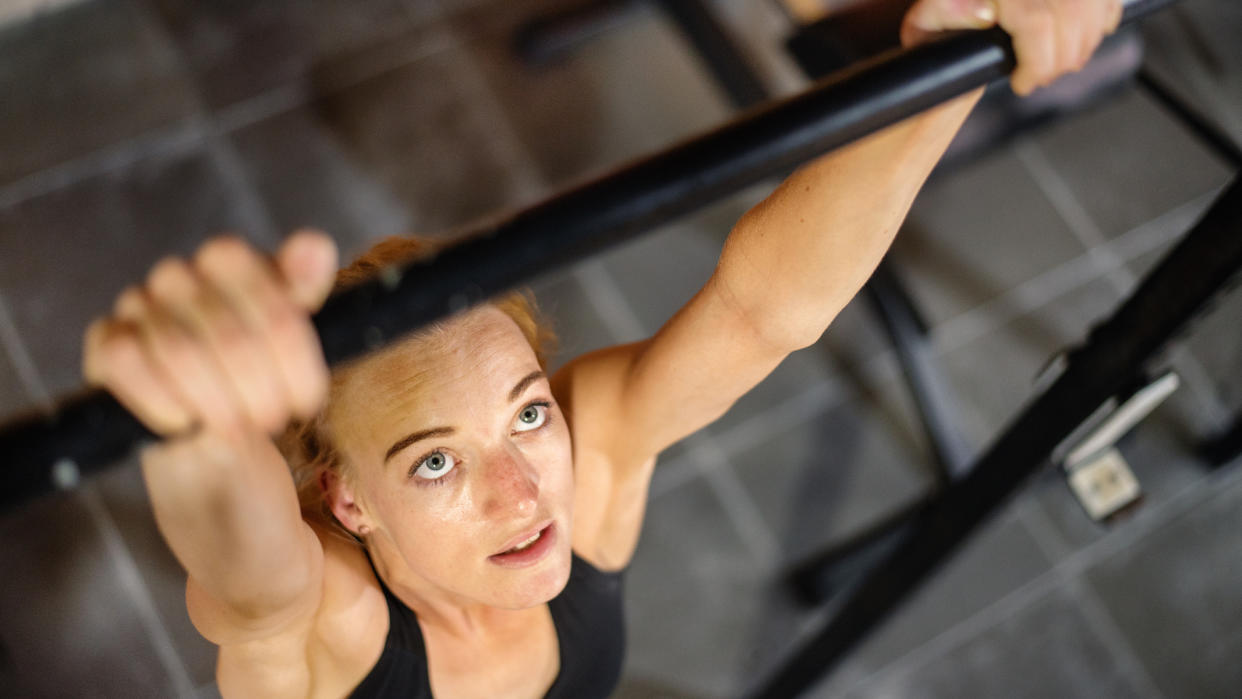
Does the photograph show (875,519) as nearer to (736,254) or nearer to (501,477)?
(736,254)

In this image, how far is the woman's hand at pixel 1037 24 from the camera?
1.72 ft

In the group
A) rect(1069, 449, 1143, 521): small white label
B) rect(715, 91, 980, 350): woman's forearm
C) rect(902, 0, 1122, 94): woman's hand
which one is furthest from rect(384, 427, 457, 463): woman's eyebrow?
rect(1069, 449, 1143, 521): small white label

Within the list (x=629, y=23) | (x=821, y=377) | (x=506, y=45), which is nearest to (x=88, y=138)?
(x=506, y=45)

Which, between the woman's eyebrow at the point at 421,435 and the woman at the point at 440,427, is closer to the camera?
the woman at the point at 440,427

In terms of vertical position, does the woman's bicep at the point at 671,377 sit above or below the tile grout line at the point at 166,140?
below

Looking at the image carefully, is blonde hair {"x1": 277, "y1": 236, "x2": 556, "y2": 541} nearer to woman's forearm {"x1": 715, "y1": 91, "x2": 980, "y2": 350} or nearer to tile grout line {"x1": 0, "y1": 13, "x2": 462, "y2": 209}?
woman's forearm {"x1": 715, "y1": 91, "x2": 980, "y2": 350}

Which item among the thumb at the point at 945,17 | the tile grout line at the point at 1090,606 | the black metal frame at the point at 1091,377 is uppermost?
the thumb at the point at 945,17

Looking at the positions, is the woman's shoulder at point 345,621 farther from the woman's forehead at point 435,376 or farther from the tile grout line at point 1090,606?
the tile grout line at point 1090,606

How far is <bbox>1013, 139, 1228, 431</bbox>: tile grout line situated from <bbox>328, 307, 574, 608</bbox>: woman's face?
6.42 feet

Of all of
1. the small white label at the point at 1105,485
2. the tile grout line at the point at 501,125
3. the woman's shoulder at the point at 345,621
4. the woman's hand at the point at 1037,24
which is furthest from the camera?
the tile grout line at the point at 501,125

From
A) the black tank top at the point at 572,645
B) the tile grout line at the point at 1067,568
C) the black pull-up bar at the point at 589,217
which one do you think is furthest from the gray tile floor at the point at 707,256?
the black pull-up bar at the point at 589,217

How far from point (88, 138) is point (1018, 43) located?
211 cm

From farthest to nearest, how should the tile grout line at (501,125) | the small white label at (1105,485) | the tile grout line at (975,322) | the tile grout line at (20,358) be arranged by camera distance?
the tile grout line at (501,125) < the tile grout line at (975,322) < the tile grout line at (20,358) < the small white label at (1105,485)

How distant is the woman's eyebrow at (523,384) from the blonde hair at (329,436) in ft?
0.17
